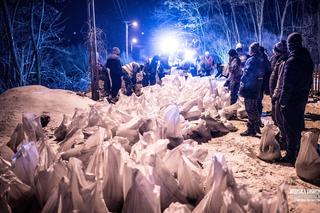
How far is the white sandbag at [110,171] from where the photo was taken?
2777 mm

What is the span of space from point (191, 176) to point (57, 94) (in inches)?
248

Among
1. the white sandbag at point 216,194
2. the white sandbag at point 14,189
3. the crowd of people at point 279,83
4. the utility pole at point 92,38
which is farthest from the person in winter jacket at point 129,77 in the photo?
the white sandbag at point 216,194

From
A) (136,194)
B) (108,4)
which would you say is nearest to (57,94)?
(136,194)

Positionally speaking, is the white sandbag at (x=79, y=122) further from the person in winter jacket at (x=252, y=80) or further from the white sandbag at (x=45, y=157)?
the person in winter jacket at (x=252, y=80)

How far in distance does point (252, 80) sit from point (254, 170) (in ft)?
7.48

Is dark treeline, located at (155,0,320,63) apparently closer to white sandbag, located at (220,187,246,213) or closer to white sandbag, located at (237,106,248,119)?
white sandbag, located at (237,106,248,119)

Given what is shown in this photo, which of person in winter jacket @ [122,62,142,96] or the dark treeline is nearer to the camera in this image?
person in winter jacket @ [122,62,142,96]

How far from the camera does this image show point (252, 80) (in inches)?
243

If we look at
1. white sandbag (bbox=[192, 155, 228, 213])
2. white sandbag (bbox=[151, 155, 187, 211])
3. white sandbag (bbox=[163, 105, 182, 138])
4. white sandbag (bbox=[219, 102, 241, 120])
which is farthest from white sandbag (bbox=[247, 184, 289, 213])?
white sandbag (bbox=[219, 102, 241, 120])

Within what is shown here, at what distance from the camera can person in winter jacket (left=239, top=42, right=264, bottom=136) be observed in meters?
6.10

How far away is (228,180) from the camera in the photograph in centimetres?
267

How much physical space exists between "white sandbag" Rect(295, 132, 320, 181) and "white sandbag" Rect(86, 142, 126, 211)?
256 cm

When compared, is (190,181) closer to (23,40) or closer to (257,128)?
(257,128)

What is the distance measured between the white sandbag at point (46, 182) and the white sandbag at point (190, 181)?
1.17 meters
